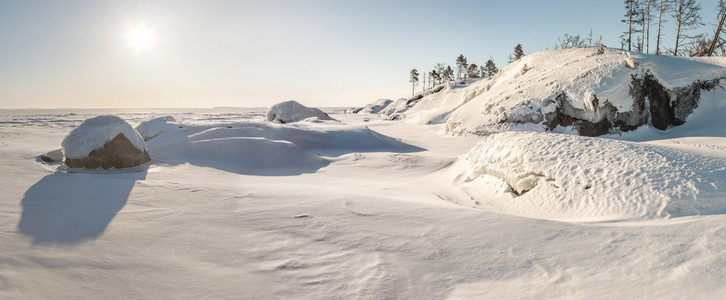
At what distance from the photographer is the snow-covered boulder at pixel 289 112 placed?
64.3 feet

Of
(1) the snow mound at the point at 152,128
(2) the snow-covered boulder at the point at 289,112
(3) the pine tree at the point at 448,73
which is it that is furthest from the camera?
→ (3) the pine tree at the point at 448,73

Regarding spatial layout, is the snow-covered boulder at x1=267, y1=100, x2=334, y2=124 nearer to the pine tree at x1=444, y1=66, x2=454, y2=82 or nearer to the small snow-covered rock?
the small snow-covered rock

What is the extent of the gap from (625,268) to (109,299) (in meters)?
2.69

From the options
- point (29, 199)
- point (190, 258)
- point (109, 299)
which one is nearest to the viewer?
point (109, 299)

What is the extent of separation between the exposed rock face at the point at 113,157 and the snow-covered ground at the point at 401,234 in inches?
26.7

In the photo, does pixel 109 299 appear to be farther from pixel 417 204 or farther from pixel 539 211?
pixel 539 211

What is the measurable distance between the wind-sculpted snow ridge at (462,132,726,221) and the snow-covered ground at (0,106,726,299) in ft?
0.05

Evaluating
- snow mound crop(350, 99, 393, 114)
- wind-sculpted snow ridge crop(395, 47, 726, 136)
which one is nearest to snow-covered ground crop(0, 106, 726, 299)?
wind-sculpted snow ridge crop(395, 47, 726, 136)

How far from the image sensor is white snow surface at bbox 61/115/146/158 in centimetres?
511

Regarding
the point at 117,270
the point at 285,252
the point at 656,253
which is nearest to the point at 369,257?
the point at 285,252

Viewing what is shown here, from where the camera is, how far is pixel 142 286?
67.0 inches

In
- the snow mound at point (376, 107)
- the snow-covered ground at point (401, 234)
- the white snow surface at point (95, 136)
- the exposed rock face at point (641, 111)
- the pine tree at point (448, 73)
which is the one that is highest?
the pine tree at point (448, 73)

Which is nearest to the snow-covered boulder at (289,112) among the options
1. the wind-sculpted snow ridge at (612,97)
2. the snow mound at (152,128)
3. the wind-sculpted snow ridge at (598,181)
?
the snow mound at (152,128)

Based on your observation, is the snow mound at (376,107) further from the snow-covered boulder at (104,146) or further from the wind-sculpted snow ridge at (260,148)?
the snow-covered boulder at (104,146)
